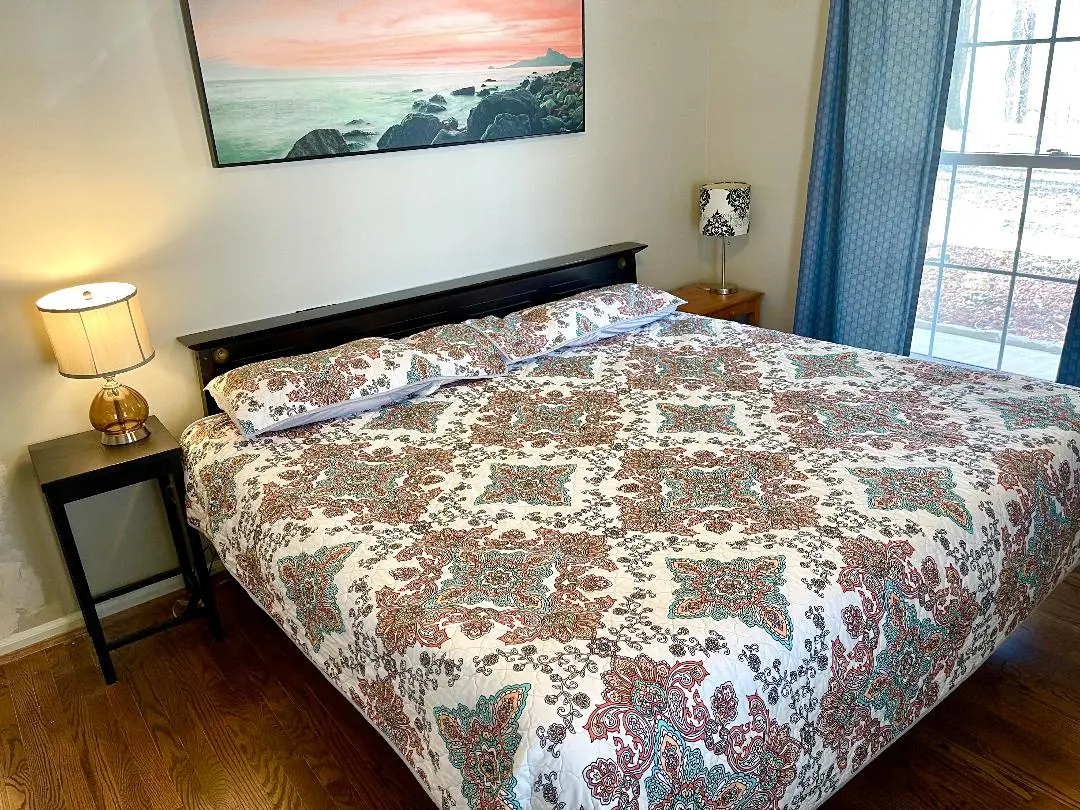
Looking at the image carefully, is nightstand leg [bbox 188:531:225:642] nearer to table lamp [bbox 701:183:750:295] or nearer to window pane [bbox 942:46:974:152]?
table lamp [bbox 701:183:750:295]

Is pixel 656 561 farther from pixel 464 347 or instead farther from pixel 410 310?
pixel 410 310

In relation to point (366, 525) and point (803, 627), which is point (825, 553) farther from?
point (366, 525)

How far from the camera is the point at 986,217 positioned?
10.4ft

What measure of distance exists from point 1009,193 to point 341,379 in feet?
8.53

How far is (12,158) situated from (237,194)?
0.61 m

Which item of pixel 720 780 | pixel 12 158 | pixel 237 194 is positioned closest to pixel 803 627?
pixel 720 780

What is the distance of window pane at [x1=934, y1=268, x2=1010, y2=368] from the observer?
3219 mm

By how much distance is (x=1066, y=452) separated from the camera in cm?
208

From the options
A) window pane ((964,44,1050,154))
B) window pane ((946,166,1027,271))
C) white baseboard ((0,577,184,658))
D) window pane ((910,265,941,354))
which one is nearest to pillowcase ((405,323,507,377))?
white baseboard ((0,577,184,658))

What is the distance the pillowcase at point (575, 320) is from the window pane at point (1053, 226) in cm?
136

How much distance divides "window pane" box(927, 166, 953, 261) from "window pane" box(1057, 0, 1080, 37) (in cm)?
58

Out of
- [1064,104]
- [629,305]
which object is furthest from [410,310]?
[1064,104]

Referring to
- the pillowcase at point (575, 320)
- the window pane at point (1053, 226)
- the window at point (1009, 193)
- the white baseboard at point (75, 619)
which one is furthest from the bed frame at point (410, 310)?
the window pane at point (1053, 226)

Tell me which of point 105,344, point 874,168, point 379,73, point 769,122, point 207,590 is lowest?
point 207,590
